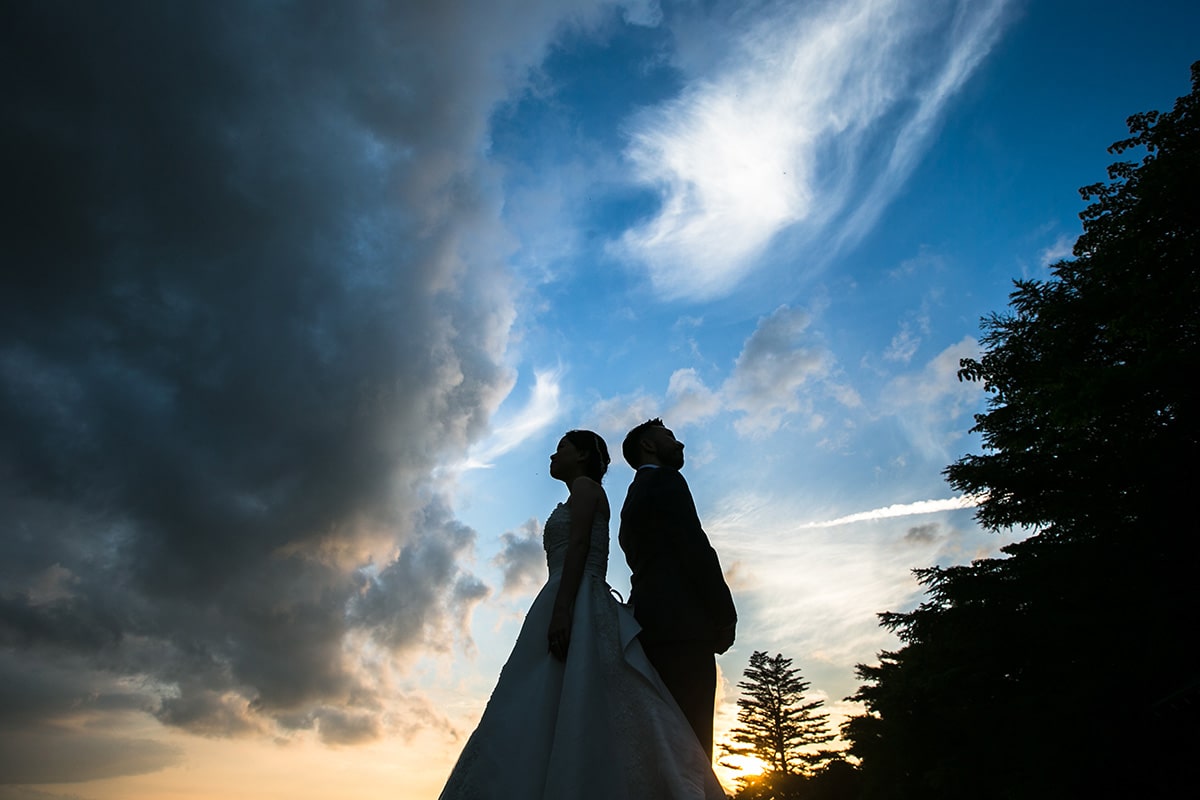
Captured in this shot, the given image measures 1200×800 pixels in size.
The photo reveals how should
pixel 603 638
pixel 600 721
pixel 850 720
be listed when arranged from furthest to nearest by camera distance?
pixel 850 720 → pixel 603 638 → pixel 600 721

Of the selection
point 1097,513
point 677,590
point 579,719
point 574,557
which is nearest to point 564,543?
point 574,557

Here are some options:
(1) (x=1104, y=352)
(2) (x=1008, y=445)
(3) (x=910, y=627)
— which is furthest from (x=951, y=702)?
(1) (x=1104, y=352)

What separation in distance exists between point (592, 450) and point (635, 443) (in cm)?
30

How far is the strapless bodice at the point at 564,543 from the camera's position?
3979mm

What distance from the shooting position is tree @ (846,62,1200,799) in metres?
12.6

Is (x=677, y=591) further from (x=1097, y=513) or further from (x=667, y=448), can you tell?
(x=1097, y=513)

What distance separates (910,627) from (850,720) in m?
19.2

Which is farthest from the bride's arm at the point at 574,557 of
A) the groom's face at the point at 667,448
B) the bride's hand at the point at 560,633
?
the groom's face at the point at 667,448

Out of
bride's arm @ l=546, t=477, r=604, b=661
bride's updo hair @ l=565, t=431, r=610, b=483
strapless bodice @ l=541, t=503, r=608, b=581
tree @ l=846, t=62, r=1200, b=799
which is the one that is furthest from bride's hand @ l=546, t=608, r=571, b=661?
tree @ l=846, t=62, r=1200, b=799

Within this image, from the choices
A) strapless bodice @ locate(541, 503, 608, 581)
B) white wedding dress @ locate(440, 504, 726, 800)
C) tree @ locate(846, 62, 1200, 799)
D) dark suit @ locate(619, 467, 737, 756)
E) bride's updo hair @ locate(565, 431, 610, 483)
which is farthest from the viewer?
tree @ locate(846, 62, 1200, 799)

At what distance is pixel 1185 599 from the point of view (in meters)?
12.4

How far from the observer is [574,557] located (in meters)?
3.80

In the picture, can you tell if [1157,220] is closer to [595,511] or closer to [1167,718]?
[1167,718]

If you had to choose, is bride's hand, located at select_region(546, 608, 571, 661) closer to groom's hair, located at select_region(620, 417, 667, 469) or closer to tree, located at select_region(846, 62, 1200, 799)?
groom's hair, located at select_region(620, 417, 667, 469)
